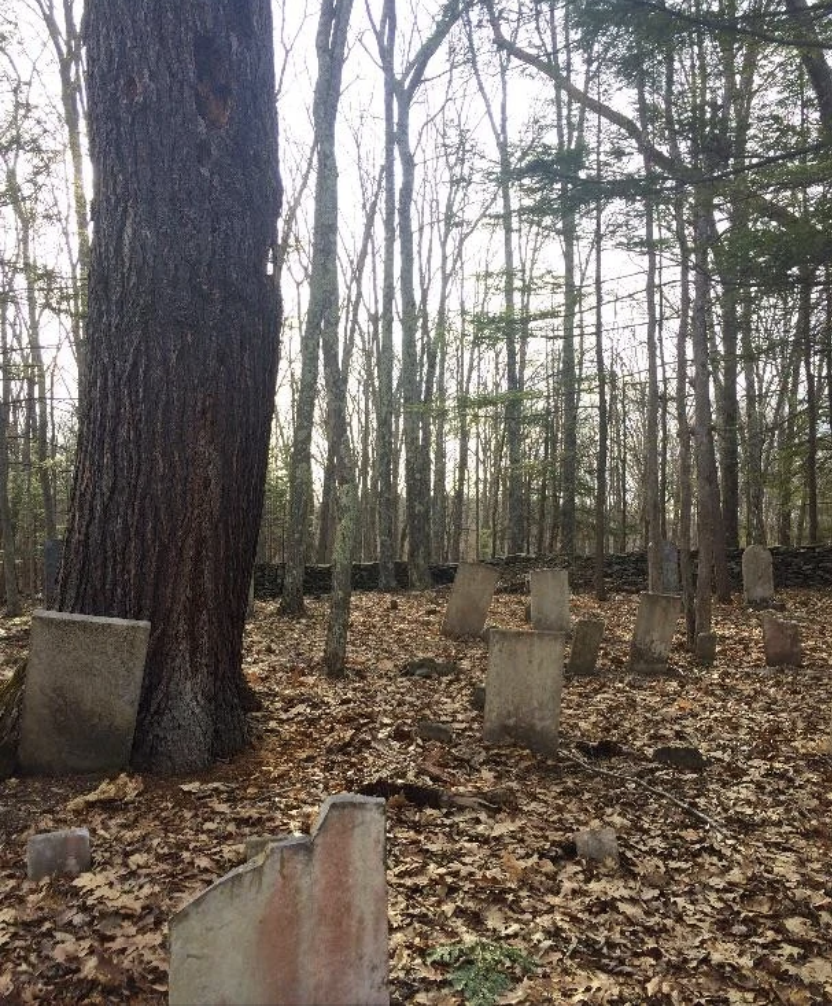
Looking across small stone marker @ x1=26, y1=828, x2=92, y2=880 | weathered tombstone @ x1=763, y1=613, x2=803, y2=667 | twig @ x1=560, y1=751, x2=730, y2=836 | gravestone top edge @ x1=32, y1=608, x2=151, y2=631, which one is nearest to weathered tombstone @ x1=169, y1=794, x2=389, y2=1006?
small stone marker @ x1=26, y1=828, x2=92, y2=880

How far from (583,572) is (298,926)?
15.5 m

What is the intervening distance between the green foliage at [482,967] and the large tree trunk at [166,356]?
210 centimetres

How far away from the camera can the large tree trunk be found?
4.54 meters

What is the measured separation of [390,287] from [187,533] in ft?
39.6

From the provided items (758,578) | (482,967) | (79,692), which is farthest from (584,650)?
(758,578)

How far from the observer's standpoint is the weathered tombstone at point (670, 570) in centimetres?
1476

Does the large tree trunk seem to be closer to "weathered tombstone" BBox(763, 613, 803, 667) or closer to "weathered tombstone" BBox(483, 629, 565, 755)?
"weathered tombstone" BBox(483, 629, 565, 755)

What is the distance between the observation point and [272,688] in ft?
22.3

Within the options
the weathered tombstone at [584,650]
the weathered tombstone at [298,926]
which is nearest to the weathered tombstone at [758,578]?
the weathered tombstone at [584,650]

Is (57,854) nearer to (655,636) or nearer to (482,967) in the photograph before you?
(482,967)

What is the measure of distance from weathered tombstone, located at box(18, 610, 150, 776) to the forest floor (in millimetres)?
196

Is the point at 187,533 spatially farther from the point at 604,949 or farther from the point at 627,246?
the point at 627,246

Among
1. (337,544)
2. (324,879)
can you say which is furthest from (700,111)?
(324,879)

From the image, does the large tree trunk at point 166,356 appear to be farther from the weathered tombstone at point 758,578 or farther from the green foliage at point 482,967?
the weathered tombstone at point 758,578
